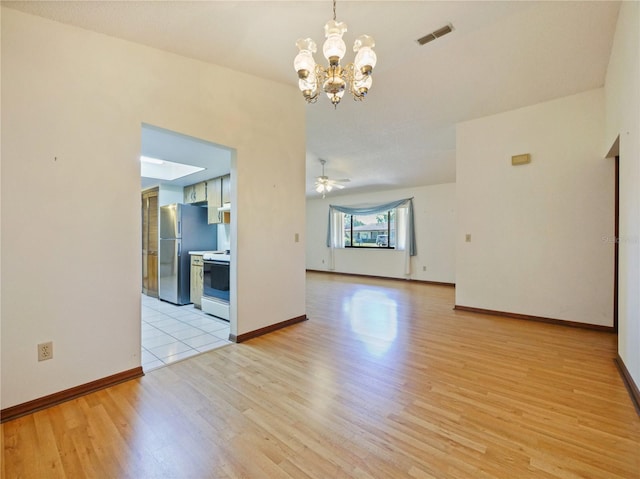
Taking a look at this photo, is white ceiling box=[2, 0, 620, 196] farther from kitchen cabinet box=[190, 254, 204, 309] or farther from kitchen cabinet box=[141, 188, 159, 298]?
kitchen cabinet box=[141, 188, 159, 298]

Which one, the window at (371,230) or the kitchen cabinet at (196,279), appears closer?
the kitchen cabinet at (196,279)

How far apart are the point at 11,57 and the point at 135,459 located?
248 cm

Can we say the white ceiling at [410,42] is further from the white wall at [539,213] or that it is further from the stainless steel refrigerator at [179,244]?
the stainless steel refrigerator at [179,244]

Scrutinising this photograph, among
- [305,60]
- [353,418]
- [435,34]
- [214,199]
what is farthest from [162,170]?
[353,418]

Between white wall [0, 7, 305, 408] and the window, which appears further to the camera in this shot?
the window

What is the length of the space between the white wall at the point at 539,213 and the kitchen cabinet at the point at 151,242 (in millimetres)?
5237

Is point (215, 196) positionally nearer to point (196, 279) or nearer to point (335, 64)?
point (196, 279)

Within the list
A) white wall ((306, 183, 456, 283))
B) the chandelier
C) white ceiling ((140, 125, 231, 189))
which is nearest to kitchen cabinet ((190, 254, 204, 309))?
white ceiling ((140, 125, 231, 189))

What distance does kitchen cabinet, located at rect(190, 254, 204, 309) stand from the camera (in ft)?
14.5

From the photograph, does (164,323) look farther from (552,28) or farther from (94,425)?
(552,28)

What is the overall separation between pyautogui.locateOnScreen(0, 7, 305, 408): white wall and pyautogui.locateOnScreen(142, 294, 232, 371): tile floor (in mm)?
466

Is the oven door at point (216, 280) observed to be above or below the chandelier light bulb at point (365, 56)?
below

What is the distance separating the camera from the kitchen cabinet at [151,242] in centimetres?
527

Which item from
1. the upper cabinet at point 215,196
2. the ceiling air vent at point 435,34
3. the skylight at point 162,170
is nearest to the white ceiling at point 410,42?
the ceiling air vent at point 435,34
